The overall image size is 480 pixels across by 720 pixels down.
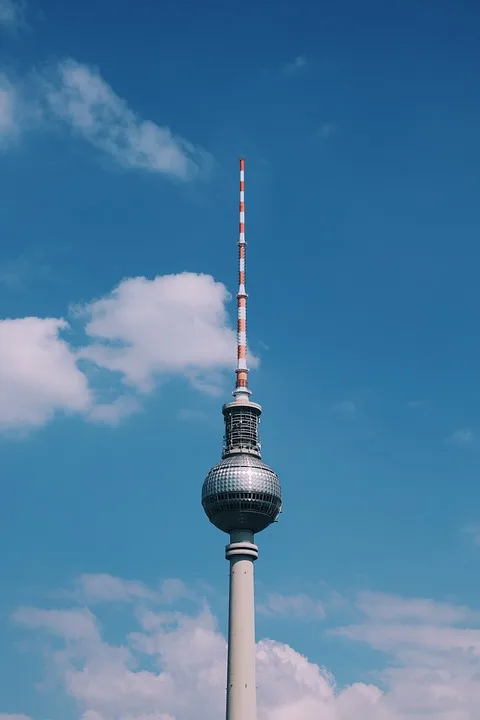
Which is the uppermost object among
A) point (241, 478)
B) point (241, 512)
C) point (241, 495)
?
point (241, 478)

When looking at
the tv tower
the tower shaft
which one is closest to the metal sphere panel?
the tv tower

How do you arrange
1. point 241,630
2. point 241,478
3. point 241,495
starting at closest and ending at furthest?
point 241,630 < point 241,495 < point 241,478

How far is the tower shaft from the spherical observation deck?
9.86ft

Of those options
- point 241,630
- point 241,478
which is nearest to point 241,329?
point 241,478

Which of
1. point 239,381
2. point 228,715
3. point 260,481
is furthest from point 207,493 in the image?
point 228,715

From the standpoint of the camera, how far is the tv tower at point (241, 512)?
162750mm

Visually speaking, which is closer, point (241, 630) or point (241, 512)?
point (241, 630)

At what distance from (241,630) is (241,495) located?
25680 millimetres

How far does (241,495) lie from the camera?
574ft

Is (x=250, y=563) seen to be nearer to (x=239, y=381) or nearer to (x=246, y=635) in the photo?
(x=246, y=635)

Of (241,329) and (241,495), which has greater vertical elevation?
(241,329)

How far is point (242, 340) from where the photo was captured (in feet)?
644

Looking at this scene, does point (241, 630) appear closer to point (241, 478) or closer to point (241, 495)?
point (241, 495)

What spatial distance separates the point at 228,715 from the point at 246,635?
14542mm
